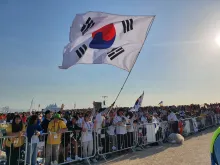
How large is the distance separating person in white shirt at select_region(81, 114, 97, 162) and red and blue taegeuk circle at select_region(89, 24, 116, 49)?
2.89 m

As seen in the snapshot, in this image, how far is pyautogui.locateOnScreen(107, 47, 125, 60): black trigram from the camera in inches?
381

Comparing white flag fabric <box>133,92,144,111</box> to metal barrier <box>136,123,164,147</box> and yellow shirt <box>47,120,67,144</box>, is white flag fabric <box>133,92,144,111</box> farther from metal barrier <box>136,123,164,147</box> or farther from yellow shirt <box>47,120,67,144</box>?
yellow shirt <box>47,120,67,144</box>

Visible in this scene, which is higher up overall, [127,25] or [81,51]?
[127,25]

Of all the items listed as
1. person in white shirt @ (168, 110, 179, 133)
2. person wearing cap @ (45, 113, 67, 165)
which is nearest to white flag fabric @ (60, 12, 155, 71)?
person wearing cap @ (45, 113, 67, 165)

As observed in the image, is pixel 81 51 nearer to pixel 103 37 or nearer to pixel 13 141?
pixel 103 37

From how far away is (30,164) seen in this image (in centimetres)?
770

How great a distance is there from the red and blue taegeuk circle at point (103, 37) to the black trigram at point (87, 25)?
32cm

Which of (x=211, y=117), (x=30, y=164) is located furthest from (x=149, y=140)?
(x=211, y=117)

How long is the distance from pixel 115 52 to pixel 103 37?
2.75ft

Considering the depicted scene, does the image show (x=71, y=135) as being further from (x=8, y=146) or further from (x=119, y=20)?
(x=119, y=20)

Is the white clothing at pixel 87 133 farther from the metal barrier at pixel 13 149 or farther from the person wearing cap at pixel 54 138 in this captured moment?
the metal barrier at pixel 13 149

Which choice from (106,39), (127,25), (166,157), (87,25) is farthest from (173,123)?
(87,25)

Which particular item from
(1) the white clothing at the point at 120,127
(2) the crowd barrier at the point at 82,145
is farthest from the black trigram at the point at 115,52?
(2) the crowd barrier at the point at 82,145

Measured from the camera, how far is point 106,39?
10.0 metres
